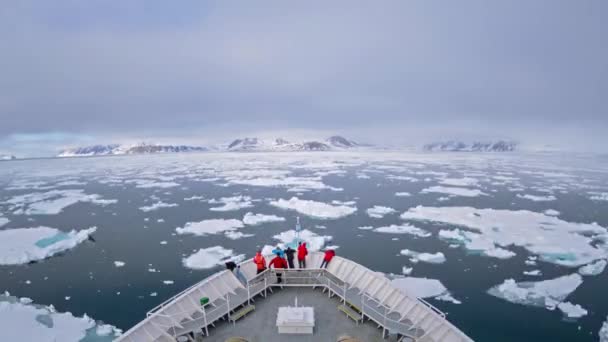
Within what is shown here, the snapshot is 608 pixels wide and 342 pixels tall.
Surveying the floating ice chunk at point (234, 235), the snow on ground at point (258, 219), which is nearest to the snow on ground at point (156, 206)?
the snow on ground at point (258, 219)

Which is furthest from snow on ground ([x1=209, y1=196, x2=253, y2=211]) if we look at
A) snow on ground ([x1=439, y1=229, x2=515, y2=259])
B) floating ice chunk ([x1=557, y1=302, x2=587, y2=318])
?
floating ice chunk ([x1=557, y1=302, x2=587, y2=318])

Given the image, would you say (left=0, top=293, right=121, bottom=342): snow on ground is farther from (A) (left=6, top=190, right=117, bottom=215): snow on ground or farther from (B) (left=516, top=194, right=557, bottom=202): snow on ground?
(B) (left=516, top=194, right=557, bottom=202): snow on ground

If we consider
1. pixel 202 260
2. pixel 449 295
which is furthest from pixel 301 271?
pixel 202 260

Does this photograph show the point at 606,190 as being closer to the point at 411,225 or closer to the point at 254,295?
the point at 411,225

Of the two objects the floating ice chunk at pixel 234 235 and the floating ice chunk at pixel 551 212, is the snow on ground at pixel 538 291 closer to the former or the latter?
the floating ice chunk at pixel 551 212

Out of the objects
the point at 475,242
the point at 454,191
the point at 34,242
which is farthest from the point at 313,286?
the point at 454,191

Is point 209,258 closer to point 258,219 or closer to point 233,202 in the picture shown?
point 258,219
